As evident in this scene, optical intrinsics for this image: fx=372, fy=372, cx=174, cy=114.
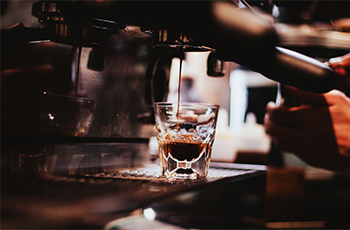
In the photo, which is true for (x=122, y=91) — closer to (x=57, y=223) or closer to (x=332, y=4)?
(x=57, y=223)

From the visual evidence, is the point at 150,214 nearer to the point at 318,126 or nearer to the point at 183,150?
the point at 183,150

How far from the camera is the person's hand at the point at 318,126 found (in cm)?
90

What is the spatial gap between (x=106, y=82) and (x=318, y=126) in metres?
0.56

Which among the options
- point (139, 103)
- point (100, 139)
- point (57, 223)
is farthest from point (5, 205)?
point (139, 103)

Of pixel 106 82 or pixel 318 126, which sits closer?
pixel 106 82

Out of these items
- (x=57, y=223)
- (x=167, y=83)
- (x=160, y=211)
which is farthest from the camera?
(x=167, y=83)

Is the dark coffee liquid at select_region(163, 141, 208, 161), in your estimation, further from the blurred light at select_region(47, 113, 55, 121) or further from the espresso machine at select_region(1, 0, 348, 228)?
the blurred light at select_region(47, 113, 55, 121)

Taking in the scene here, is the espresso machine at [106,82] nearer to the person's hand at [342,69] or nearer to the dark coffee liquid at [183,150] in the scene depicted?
the dark coffee liquid at [183,150]

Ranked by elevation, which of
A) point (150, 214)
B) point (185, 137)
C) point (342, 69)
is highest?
point (342, 69)

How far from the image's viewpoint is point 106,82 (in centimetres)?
64

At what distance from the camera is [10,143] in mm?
494

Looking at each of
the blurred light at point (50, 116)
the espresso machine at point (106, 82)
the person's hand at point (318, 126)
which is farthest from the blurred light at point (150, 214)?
the person's hand at point (318, 126)

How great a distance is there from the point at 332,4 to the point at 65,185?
1647 millimetres

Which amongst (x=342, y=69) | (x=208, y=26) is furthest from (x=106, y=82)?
(x=342, y=69)
